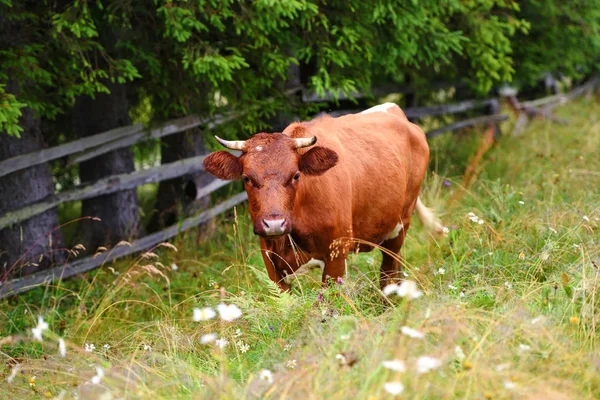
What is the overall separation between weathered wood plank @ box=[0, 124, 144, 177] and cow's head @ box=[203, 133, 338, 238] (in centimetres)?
233

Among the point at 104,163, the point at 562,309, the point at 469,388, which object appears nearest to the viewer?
the point at 469,388

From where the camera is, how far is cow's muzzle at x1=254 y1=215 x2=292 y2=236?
4.49m

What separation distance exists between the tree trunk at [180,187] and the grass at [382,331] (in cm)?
132

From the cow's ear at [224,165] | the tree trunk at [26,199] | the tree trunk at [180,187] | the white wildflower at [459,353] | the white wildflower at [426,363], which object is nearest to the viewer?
the white wildflower at [426,363]

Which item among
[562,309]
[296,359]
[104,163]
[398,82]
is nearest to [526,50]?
[398,82]

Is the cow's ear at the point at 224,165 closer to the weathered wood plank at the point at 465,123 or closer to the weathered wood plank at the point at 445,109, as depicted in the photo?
the weathered wood plank at the point at 445,109

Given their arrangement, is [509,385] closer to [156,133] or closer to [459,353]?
[459,353]

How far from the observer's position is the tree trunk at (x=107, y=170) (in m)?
7.77

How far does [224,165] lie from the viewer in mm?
4992

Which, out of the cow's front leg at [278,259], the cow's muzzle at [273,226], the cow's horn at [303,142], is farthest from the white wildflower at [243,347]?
the cow's horn at [303,142]

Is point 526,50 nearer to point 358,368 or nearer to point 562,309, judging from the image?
point 562,309

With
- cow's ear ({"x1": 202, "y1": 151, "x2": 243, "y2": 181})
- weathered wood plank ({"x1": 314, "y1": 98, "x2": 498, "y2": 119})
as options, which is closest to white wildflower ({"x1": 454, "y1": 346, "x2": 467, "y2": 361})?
cow's ear ({"x1": 202, "y1": 151, "x2": 243, "y2": 181})

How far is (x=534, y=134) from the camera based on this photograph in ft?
40.6

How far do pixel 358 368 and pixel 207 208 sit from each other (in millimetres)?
5566
